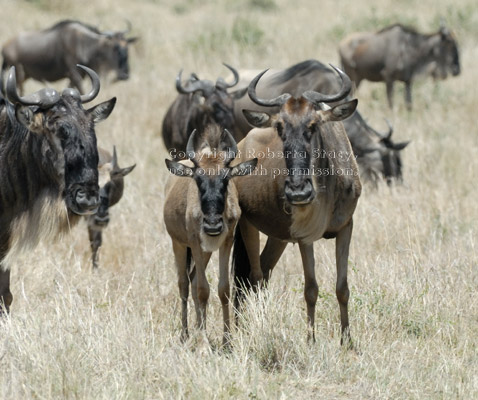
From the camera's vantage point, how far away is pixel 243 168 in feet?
16.7

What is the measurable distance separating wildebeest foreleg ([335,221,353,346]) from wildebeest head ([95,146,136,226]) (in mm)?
2673

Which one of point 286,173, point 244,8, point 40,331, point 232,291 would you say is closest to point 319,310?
point 232,291

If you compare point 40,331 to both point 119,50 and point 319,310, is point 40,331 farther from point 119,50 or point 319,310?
point 119,50

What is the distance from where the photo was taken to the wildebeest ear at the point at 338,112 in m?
5.09

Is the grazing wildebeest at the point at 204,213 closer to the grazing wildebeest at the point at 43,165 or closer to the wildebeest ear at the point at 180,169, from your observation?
the wildebeest ear at the point at 180,169

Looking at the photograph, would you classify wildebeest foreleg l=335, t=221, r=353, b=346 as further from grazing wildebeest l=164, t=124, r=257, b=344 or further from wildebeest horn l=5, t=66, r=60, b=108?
wildebeest horn l=5, t=66, r=60, b=108

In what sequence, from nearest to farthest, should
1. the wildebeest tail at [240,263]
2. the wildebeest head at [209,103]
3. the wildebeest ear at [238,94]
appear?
1. the wildebeest tail at [240,263]
2. the wildebeest head at [209,103]
3. the wildebeest ear at [238,94]

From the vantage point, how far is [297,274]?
6328 mm

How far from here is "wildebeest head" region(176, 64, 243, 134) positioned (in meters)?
9.34

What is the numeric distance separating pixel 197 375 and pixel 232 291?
5.46ft

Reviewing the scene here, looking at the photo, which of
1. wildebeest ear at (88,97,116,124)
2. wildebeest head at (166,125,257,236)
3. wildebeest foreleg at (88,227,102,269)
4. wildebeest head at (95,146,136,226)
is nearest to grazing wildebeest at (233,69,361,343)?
wildebeest head at (166,125,257,236)

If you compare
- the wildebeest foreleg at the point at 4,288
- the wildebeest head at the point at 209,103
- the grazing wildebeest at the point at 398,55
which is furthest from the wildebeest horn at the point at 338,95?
the grazing wildebeest at the point at 398,55

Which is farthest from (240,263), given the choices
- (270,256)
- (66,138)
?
(66,138)

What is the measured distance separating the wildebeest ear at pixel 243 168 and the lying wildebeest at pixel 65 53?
10.3 meters
